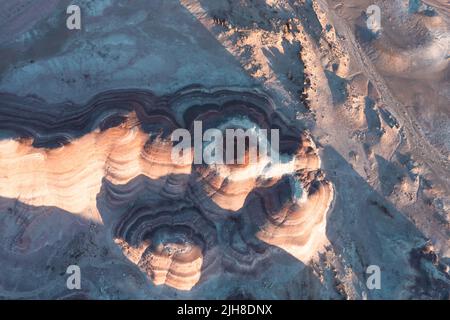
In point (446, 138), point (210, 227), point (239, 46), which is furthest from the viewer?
point (446, 138)

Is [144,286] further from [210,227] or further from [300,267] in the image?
[300,267]

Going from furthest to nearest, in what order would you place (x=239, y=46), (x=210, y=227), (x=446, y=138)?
1. (x=446, y=138)
2. (x=239, y=46)
3. (x=210, y=227)

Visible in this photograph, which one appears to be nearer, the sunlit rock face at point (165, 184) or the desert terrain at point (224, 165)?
the sunlit rock face at point (165, 184)

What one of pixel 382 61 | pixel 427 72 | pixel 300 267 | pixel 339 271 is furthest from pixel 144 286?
pixel 427 72

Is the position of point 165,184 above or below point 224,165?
below

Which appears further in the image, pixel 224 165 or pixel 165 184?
pixel 165 184

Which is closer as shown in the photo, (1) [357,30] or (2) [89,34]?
(2) [89,34]

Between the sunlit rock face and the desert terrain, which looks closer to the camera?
the sunlit rock face
